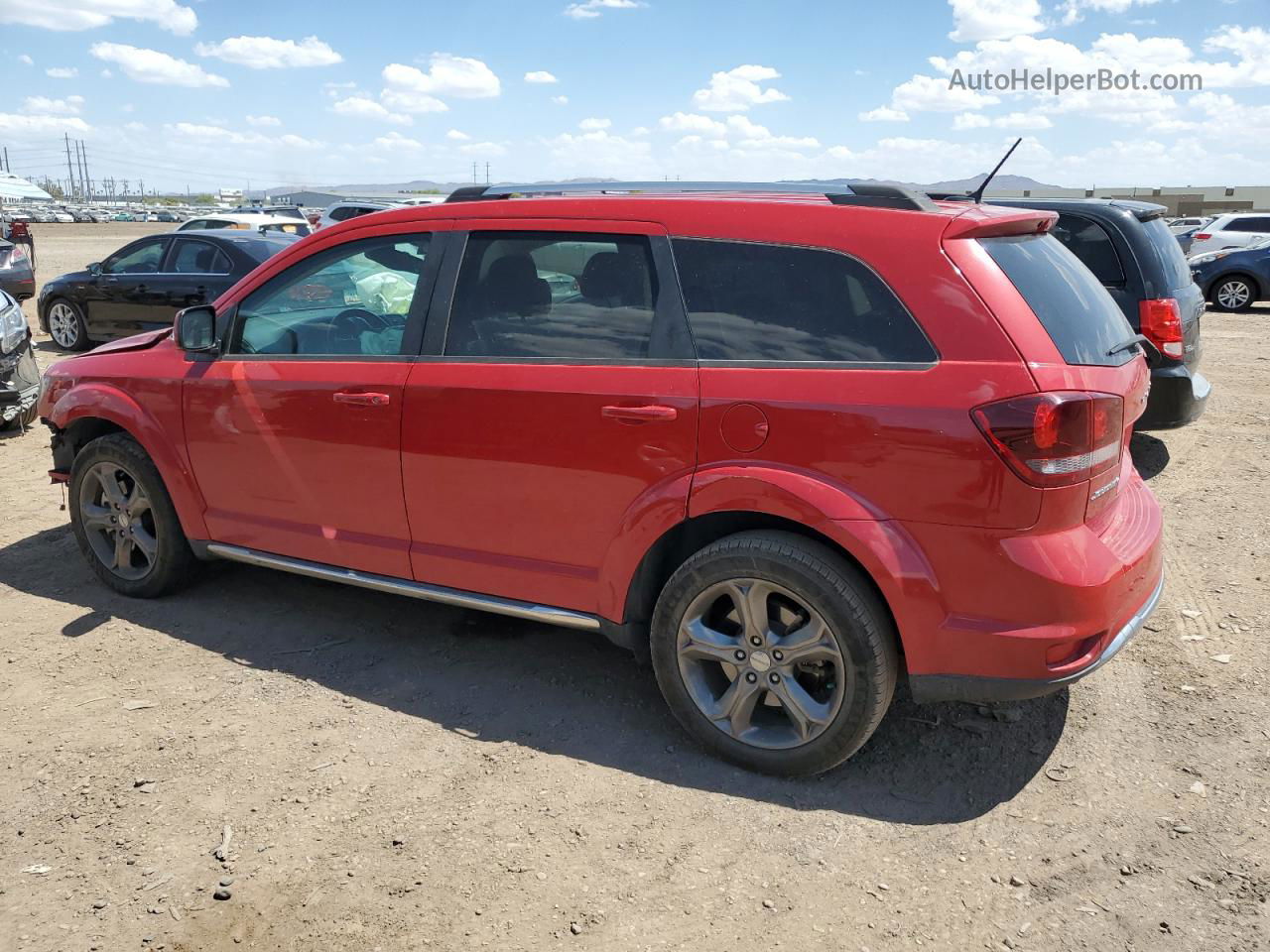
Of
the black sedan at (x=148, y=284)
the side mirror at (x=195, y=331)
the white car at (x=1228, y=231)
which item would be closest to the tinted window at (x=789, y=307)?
the side mirror at (x=195, y=331)

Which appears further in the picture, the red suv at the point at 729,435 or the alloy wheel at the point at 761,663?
the alloy wheel at the point at 761,663

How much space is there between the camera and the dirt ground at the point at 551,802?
2770mm

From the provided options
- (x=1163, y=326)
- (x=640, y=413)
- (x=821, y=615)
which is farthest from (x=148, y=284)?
(x=821, y=615)

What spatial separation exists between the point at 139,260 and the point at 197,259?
112 cm

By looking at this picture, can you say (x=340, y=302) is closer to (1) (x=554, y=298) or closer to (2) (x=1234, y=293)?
(1) (x=554, y=298)

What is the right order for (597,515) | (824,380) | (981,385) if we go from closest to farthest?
(981,385) → (824,380) → (597,515)

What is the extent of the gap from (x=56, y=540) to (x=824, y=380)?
4.77 metres

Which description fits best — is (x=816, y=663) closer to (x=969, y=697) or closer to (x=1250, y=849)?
(x=969, y=697)

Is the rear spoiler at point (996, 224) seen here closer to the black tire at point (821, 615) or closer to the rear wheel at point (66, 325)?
the black tire at point (821, 615)

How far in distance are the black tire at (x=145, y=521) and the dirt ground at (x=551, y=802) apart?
0.21 metres

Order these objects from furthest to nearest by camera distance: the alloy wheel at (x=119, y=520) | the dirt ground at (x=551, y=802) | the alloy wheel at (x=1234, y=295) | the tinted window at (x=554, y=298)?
the alloy wheel at (x=1234, y=295) → the alloy wheel at (x=119, y=520) → the tinted window at (x=554, y=298) → the dirt ground at (x=551, y=802)

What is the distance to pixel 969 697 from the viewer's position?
3.15 meters

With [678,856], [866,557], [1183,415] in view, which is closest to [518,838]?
[678,856]

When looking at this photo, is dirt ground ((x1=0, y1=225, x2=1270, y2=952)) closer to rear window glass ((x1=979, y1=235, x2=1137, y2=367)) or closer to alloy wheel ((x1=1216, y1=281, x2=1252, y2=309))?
rear window glass ((x1=979, y1=235, x2=1137, y2=367))
